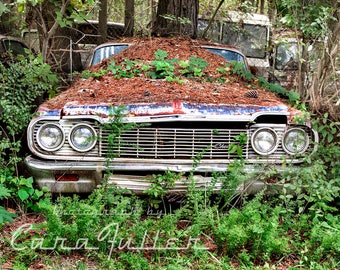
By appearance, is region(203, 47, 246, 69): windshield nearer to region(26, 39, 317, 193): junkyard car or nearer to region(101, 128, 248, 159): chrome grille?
region(26, 39, 317, 193): junkyard car

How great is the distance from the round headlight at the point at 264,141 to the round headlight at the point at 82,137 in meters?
1.38

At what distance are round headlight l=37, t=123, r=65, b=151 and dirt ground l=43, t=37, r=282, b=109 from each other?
0.22 metres

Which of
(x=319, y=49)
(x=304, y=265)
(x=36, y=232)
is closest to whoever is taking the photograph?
(x=304, y=265)

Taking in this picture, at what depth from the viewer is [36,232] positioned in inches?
137

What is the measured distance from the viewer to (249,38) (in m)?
10.8

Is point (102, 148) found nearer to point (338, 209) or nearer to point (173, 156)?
point (173, 156)

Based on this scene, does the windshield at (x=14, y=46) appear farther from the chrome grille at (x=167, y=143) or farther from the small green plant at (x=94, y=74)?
the chrome grille at (x=167, y=143)

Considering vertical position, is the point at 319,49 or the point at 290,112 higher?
the point at 319,49

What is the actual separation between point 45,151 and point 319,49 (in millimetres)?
3249

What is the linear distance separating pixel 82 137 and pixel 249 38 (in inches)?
306

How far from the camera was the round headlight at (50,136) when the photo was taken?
152 inches

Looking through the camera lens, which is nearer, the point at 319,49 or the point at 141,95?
the point at 141,95

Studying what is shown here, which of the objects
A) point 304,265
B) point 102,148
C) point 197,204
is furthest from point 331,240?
point 102,148

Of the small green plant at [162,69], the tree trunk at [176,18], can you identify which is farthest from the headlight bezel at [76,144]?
the tree trunk at [176,18]
